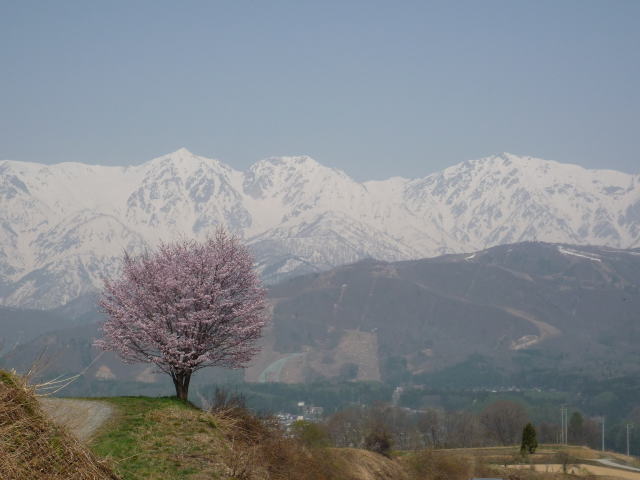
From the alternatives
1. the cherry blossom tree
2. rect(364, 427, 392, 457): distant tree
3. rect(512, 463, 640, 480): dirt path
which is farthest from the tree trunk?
rect(512, 463, 640, 480): dirt path

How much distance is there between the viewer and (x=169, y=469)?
34.9 meters

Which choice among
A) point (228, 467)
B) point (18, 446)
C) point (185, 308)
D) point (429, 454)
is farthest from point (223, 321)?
point (429, 454)

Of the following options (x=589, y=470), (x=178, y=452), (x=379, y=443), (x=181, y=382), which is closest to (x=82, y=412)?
(x=178, y=452)

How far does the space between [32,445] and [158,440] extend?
2115cm

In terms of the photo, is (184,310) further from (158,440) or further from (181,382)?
(158,440)

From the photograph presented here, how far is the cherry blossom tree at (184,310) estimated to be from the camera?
164 ft

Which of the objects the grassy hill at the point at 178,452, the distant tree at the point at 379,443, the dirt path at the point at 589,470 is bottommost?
the dirt path at the point at 589,470

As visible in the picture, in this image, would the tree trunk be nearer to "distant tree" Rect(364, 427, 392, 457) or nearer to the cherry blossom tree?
the cherry blossom tree

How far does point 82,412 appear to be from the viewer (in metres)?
41.8

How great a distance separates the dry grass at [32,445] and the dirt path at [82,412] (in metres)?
18.9

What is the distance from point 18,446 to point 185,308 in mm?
33154

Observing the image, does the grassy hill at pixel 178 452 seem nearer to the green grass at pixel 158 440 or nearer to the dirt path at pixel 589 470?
the green grass at pixel 158 440

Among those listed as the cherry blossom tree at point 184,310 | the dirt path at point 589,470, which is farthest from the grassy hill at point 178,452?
the dirt path at point 589,470

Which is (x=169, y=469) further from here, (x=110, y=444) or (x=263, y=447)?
(x=263, y=447)
